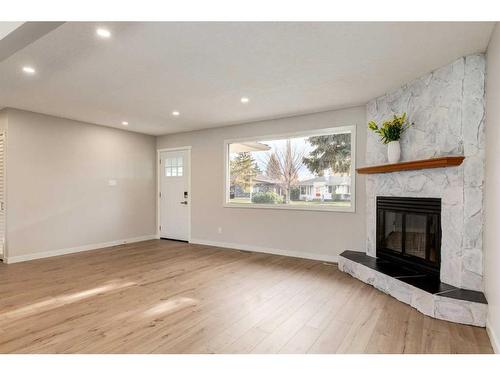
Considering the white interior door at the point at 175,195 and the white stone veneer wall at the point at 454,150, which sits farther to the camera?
the white interior door at the point at 175,195

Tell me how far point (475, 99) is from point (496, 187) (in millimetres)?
1079

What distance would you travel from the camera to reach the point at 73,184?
5.49m

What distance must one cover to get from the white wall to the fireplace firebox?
591 millimetres

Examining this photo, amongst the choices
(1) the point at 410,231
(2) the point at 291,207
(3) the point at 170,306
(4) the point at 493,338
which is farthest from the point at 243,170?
(4) the point at 493,338

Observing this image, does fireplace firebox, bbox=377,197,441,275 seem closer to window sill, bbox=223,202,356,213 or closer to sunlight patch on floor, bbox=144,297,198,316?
window sill, bbox=223,202,356,213

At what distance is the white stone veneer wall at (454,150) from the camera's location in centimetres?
281

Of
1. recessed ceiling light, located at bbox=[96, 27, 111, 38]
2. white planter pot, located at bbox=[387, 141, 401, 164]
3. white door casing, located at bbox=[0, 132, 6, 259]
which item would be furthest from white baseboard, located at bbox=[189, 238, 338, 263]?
recessed ceiling light, located at bbox=[96, 27, 111, 38]

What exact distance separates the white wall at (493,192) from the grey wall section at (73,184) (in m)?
6.18

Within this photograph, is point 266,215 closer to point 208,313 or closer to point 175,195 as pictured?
point 175,195

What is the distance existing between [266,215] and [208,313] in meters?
2.86

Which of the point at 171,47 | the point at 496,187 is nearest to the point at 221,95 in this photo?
the point at 171,47

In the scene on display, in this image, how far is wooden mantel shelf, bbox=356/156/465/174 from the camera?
2.81m

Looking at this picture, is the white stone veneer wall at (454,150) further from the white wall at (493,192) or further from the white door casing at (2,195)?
the white door casing at (2,195)

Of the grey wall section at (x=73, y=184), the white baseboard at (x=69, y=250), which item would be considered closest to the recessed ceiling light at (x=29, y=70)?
the grey wall section at (x=73, y=184)
